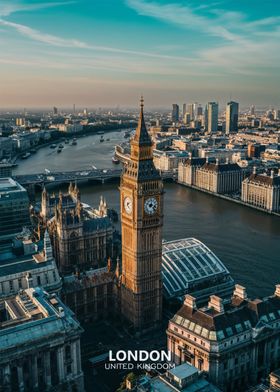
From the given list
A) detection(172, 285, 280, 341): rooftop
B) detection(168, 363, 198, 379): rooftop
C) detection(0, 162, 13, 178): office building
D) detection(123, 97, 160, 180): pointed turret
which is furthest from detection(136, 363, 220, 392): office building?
detection(0, 162, 13, 178): office building

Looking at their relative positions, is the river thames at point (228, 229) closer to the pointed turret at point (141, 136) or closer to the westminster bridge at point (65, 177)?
the westminster bridge at point (65, 177)

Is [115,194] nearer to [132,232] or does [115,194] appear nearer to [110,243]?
[110,243]

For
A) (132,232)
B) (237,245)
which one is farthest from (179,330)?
(237,245)

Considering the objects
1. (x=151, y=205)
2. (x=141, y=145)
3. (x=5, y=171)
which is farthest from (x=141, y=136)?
(x=5, y=171)

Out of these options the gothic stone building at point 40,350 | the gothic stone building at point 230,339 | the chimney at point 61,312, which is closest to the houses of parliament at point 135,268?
the gothic stone building at point 230,339

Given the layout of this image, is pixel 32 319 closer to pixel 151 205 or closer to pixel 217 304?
pixel 217 304

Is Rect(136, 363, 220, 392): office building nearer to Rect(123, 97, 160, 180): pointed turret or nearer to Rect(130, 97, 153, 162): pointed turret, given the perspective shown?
Rect(123, 97, 160, 180): pointed turret
